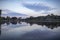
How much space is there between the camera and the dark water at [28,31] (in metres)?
2.87

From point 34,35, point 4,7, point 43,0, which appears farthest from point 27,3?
point 34,35

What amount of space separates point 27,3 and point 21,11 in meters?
0.25

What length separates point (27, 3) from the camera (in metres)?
2.95

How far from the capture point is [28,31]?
9.60 feet

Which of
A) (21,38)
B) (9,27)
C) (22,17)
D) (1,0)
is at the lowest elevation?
(21,38)

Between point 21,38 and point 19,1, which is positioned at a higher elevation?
point 19,1

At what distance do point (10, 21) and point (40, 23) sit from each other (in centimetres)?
78

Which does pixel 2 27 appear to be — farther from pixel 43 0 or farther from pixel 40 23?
pixel 43 0

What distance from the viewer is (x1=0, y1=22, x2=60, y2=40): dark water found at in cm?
287

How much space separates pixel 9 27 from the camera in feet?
9.79

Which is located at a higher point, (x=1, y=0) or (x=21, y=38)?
(x=1, y=0)

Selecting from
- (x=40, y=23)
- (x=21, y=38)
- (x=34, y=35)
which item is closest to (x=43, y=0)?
(x=40, y=23)

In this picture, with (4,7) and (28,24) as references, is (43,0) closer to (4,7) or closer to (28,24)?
(28,24)

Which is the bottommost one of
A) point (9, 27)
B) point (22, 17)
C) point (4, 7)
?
point (9, 27)
